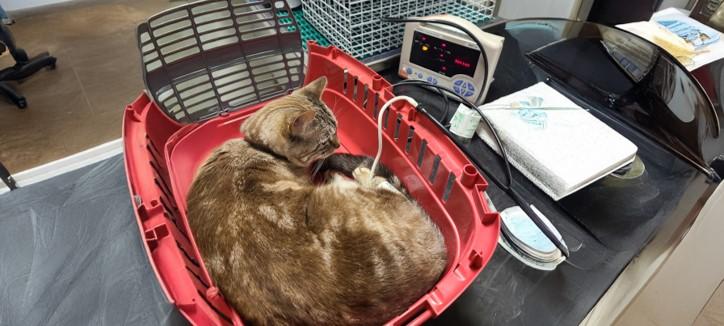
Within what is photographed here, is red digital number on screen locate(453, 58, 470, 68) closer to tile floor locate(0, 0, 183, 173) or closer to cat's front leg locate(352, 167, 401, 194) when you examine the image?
cat's front leg locate(352, 167, 401, 194)

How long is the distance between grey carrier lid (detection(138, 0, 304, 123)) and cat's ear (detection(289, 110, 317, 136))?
256 mm

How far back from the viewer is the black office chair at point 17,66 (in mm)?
1825

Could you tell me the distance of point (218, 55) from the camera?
940mm

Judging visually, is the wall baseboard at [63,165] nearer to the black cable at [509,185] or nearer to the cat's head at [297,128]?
the cat's head at [297,128]

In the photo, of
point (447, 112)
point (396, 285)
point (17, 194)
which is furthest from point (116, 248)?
point (447, 112)

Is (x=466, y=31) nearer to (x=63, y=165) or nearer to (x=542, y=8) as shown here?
(x=542, y=8)

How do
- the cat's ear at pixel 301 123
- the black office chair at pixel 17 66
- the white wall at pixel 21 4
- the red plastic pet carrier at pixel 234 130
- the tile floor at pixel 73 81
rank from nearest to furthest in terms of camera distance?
the red plastic pet carrier at pixel 234 130 < the cat's ear at pixel 301 123 < the tile floor at pixel 73 81 < the black office chair at pixel 17 66 < the white wall at pixel 21 4

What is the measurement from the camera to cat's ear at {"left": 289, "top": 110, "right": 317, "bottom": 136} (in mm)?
816

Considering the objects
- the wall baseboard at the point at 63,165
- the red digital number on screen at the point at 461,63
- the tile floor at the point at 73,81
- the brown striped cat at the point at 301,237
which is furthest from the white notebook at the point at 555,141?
the tile floor at the point at 73,81

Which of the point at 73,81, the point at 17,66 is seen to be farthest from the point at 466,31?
the point at 17,66

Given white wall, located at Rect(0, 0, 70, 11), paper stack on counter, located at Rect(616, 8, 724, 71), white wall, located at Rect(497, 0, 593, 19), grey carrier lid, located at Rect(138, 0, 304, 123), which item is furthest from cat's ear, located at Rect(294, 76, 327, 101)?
white wall, located at Rect(0, 0, 70, 11)

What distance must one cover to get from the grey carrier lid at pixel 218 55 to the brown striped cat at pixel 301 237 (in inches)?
6.9

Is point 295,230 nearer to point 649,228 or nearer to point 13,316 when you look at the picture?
point 13,316

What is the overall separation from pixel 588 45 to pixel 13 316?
58.4 inches
